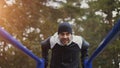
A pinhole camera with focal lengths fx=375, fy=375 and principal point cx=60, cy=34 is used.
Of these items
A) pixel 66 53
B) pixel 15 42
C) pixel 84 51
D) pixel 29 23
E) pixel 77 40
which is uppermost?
pixel 15 42

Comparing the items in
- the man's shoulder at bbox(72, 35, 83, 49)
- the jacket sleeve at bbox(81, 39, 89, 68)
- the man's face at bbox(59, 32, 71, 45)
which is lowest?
the jacket sleeve at bbox(81, 39, 89, 68)

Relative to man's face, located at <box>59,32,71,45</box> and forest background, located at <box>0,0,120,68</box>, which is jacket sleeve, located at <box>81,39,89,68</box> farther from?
forest background, located at <box>0,0,120,68</box>

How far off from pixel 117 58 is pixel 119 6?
13.0 ft

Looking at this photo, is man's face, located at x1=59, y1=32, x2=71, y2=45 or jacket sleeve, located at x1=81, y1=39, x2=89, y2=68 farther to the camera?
jacket sleeve, located at x1=81, y1=39, x2=89, y2=68

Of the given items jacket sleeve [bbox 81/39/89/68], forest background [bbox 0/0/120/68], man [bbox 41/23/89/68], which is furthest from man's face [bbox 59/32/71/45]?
forest background [bbox 0/0/120/68]

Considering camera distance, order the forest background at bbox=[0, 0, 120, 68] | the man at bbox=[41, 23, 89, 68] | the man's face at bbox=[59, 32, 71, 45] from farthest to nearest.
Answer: the forest background at bbox=[0, 0, 120, 68]
the man at bbox=[41, 23, 89, 68]
the man's face at bbox=[59, 32, 71, 45]

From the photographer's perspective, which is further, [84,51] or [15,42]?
[84,51]

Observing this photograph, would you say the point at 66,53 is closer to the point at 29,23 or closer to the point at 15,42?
the point at 15,42

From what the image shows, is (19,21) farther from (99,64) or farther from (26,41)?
(99,64)

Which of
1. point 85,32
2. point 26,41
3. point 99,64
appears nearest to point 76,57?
point 26,41

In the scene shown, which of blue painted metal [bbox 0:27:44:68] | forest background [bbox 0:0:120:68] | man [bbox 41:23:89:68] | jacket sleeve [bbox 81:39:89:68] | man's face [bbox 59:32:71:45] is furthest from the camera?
forest background [bbox 0:0:120:68]

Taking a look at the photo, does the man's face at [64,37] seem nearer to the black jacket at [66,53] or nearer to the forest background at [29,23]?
the black jacket at [66,53]

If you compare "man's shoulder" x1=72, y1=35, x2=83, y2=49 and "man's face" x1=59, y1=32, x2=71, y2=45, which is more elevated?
"man's face" x1=59, y1=32, x2=71, y2=45

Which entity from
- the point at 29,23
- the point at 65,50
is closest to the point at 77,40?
the point at 65,50
